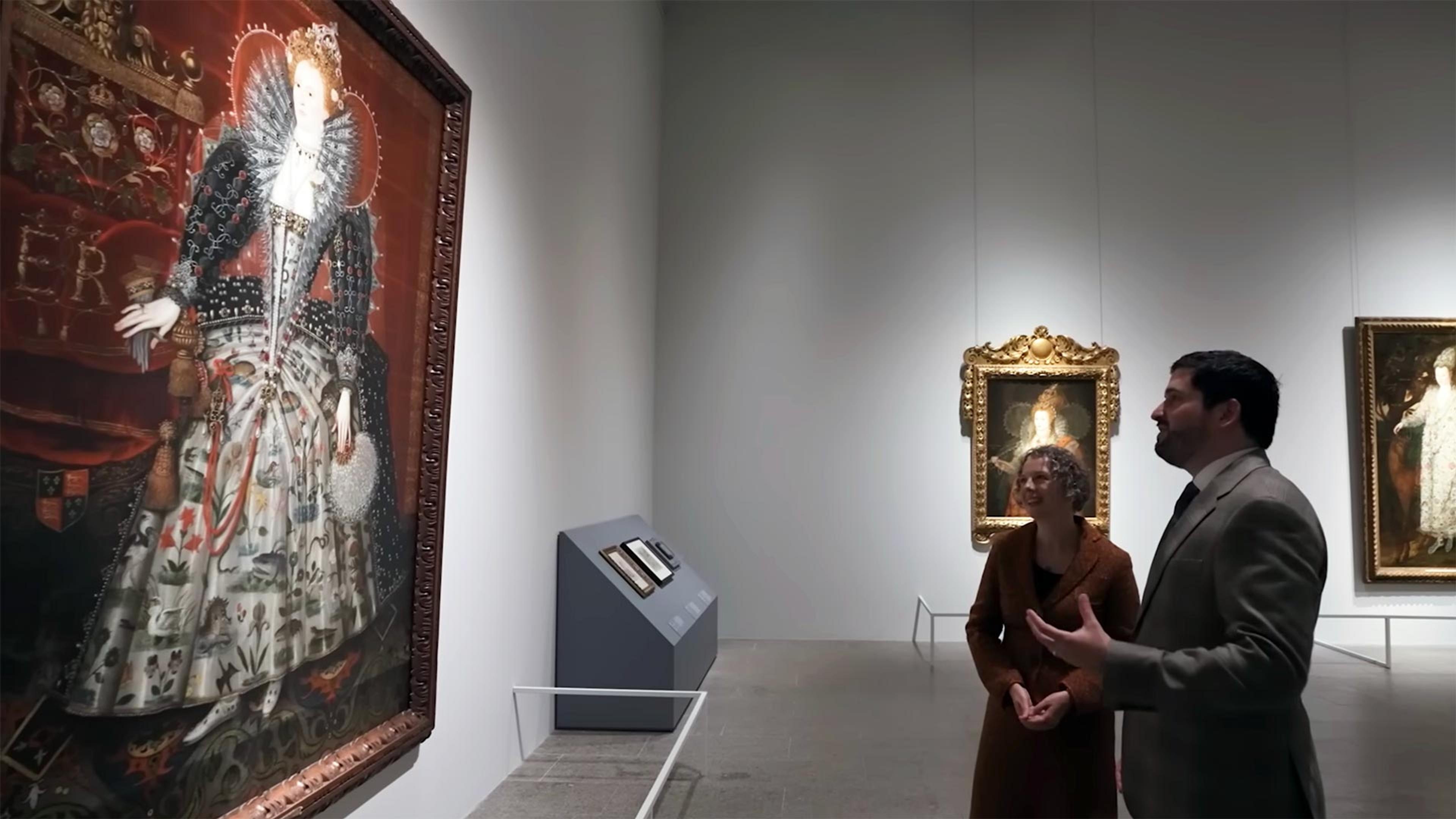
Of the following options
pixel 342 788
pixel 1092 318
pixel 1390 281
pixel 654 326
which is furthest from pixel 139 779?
pixel 1390 281

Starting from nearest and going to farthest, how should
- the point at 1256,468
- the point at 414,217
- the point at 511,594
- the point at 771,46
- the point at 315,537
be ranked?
the point at 1256,468
the point at 315,537
the point at 414,217
the point at 511,594
the point at 771,46

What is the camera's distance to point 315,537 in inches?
124

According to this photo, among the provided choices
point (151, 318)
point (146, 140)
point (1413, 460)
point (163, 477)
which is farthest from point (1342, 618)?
point (146, 140)

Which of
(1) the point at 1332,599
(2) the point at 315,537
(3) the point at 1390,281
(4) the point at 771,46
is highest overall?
(4) the point at 771,46

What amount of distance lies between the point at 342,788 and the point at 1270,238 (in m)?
11.9

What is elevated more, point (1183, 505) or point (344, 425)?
point (344, 425)

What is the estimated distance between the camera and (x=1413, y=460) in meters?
10.6

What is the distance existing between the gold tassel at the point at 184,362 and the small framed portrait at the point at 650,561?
5383 mm

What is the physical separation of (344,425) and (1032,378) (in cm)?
916

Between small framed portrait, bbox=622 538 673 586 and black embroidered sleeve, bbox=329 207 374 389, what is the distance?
4.51 meters

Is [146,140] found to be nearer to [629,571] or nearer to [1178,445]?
[1178,445]

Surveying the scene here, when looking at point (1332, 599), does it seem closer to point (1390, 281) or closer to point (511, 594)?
point (1390, 281)

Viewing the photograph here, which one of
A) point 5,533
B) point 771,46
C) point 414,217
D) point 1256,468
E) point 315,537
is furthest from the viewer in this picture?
point 771,46

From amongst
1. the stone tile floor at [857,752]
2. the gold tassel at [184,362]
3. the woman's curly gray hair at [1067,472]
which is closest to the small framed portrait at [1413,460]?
the stone tile floor at [857,752]
